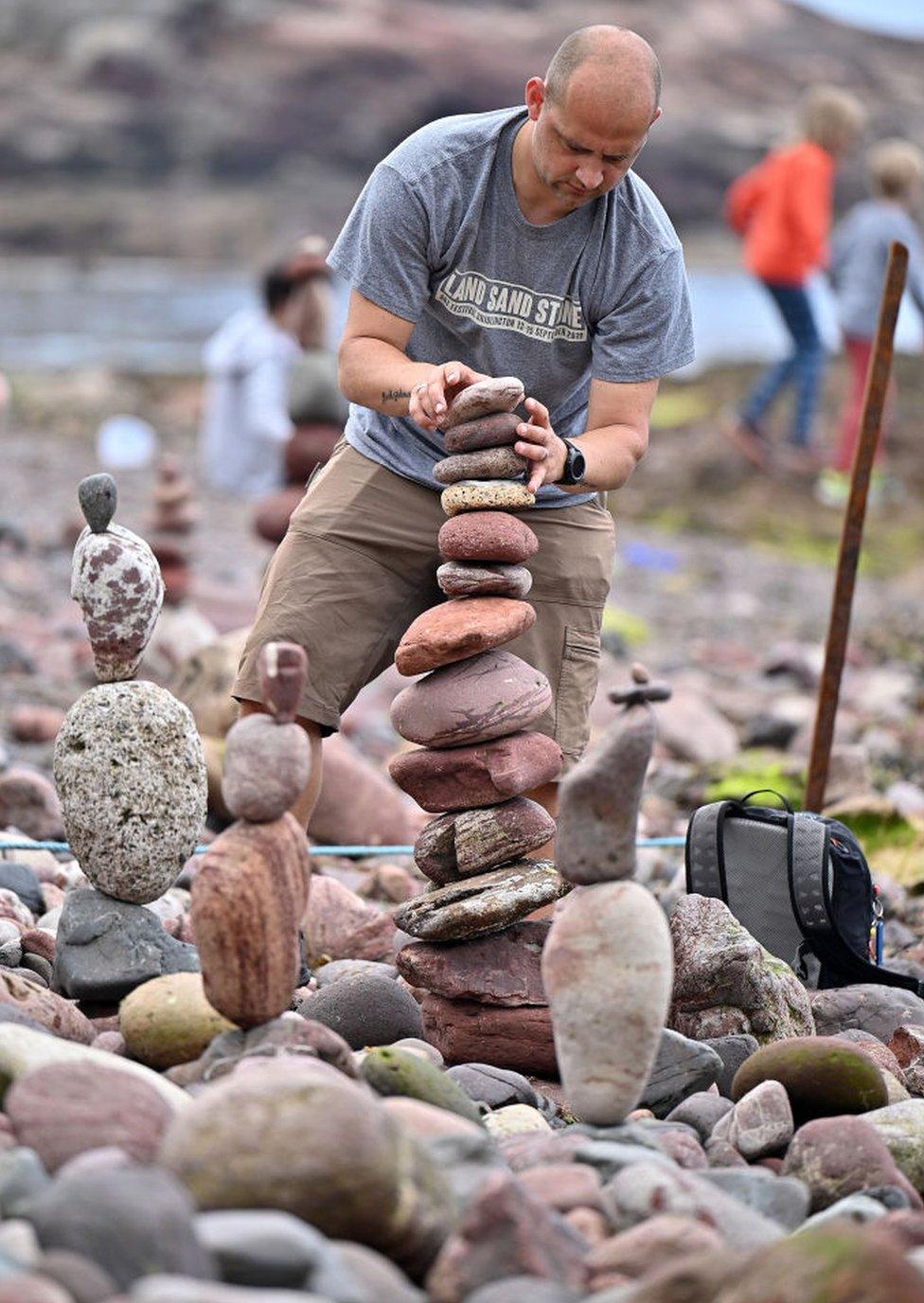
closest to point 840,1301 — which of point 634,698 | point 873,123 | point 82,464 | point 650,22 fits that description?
point 634,698

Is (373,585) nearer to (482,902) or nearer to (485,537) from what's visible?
(485,537)

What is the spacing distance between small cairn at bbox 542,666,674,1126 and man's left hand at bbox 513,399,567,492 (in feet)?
2.95

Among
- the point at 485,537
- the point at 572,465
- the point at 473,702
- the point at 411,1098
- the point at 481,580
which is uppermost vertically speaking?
the point at 572,465

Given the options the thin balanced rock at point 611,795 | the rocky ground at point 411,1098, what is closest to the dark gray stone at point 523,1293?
the rocky ground at point 411,1098

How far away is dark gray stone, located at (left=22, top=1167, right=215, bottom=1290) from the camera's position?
7.28 feet

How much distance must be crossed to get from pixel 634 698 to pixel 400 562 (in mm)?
1395

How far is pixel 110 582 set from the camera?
3697 millimetres

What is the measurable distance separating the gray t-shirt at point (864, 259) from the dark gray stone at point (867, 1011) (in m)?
8.61

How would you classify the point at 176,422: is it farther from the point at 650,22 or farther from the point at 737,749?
the point at 650,22

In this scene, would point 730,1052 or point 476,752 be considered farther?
point 476,752

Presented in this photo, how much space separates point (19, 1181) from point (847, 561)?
339 cm

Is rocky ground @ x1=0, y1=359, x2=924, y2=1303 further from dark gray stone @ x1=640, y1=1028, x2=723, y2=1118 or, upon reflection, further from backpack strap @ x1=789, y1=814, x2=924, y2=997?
backpack strap @ x1=789, y1=814, x2=924, y2=997

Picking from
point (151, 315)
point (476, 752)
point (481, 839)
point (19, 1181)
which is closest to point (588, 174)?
point (476, 752)

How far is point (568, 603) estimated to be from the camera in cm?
436
